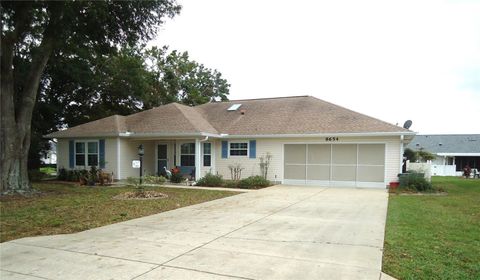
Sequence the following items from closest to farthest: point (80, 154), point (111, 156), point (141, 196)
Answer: point (141, 196) < point (111, 156) < point (80, 154)

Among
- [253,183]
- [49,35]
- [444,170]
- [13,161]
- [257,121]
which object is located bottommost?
[444,170]

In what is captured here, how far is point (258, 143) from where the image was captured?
18531 millimetres

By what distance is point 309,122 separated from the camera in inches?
719

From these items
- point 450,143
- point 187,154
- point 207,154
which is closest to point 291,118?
point 207,154

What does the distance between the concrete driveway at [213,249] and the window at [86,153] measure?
1210cm

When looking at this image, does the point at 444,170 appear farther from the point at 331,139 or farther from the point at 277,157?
the point at 277,157

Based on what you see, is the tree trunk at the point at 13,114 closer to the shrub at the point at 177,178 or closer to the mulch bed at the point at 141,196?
the mulch bed at the point at 141,196

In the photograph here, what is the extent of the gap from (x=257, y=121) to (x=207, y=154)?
133 inches

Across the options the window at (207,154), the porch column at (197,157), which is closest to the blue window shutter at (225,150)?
the window at (207,154)

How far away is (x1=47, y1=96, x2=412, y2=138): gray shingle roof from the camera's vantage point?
682 inches

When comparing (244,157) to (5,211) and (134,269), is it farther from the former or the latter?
(134,269)

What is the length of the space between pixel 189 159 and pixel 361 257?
1466cm

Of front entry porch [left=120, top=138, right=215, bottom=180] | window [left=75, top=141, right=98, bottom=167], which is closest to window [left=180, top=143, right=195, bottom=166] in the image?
front entry porch [left=120, top=138, right=215, bottom=180]

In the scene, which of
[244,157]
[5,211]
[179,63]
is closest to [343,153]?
[244,157]
